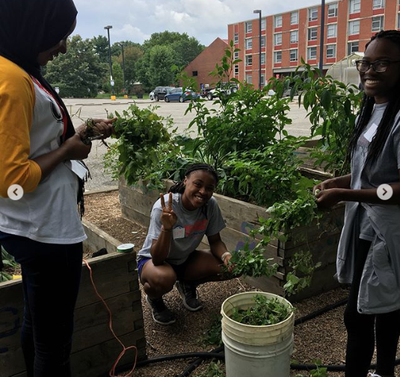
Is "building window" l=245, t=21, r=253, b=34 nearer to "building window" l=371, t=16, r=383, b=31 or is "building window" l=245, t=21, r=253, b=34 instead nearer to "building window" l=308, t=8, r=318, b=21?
"building window" l=308, t=8, r=318, b=21

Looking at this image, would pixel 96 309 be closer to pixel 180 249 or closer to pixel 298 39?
pixel 180 249

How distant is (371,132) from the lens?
1.78m

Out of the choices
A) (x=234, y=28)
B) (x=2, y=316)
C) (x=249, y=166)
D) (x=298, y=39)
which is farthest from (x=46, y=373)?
(x=234, y=28)

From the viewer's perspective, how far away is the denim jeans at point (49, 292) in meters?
1.47

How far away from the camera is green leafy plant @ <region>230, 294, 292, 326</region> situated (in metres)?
2.00

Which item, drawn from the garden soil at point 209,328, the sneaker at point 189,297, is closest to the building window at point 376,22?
the garden soil at point 209,328

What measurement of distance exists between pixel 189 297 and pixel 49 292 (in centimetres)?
169

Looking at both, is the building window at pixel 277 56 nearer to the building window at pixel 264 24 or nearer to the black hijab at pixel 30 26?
the building window at pixel 264 24

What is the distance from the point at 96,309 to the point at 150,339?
2.18ft

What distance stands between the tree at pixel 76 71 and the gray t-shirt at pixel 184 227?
49.7m

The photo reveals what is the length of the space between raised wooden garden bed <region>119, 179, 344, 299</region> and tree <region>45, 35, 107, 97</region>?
49.4m

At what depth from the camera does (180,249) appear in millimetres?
2822

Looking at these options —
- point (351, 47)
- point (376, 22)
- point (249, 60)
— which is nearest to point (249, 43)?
point (249, 60)

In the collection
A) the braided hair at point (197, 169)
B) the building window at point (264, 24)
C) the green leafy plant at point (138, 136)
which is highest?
the building window at point (264, 24)
